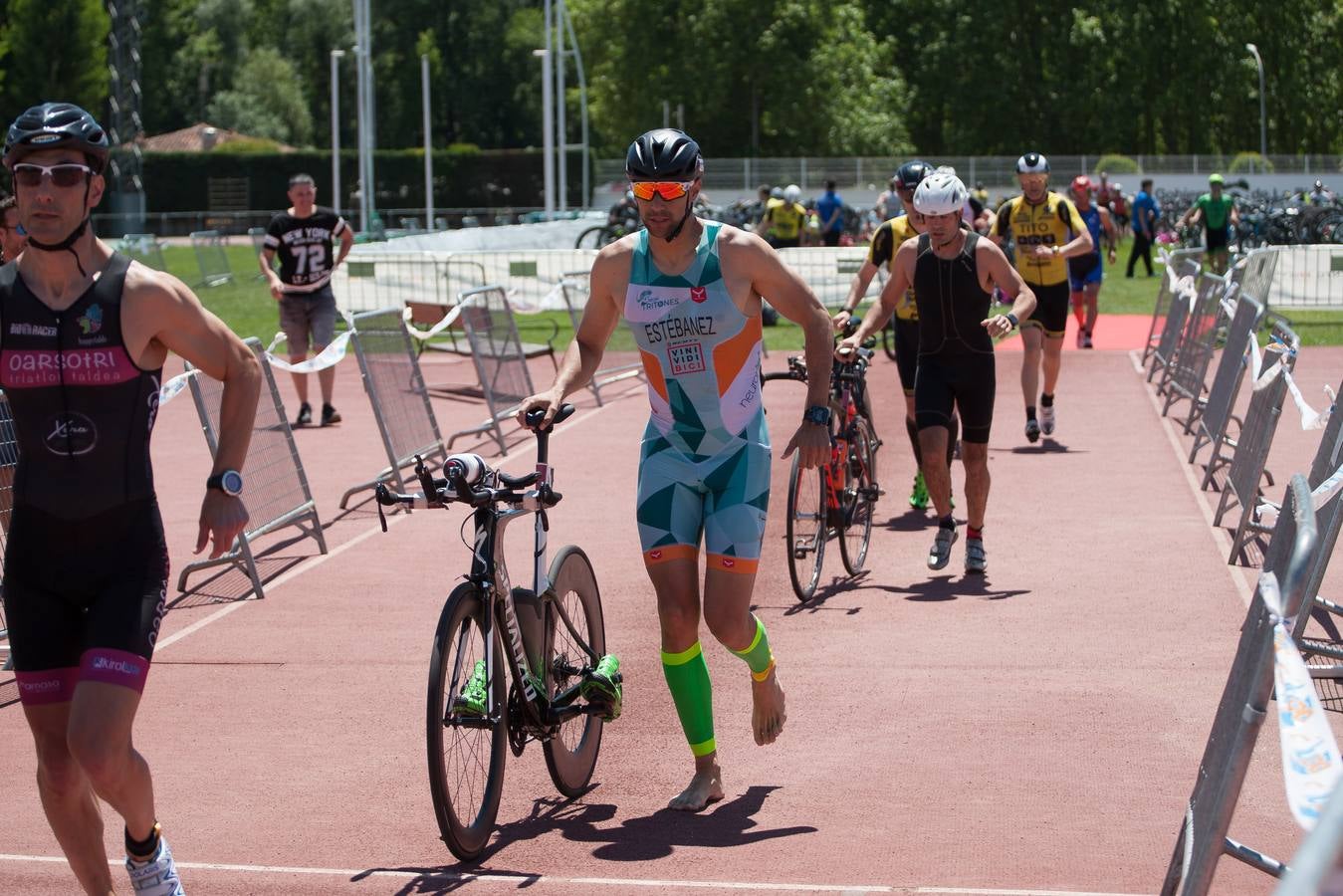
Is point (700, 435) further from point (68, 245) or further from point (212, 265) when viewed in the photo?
point (212, 265)

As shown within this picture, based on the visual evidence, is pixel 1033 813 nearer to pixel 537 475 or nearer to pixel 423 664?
pixel 537 475

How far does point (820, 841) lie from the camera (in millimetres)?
5375

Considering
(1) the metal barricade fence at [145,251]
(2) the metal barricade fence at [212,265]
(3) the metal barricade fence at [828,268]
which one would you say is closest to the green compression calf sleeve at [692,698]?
(3) the metal barricade fence at [828,268]

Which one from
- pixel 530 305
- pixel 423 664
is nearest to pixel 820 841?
pixel 423 664

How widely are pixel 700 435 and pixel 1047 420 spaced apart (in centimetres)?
884

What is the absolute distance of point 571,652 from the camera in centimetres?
603

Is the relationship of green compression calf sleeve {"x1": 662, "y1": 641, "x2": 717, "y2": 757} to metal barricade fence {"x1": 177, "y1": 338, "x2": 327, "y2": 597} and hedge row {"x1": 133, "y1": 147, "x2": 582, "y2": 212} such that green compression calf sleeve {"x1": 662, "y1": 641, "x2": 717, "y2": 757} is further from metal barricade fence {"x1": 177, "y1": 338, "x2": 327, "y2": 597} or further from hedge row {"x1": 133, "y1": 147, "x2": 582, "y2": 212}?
hedge row {"x1": 133, "y1": 147, "x2": 582, "y2": 212}

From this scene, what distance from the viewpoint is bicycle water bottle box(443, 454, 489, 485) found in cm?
521

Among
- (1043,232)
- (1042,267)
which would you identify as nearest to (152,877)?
(1042,267)

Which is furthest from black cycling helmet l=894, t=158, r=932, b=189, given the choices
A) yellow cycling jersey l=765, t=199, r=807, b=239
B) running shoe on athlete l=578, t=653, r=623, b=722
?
yellow cycling jersey l=765, t=199, r=807, b=239

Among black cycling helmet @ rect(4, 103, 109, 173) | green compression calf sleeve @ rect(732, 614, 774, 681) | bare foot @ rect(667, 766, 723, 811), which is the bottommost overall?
bare foot @ rect(667, 766, 723, 811)

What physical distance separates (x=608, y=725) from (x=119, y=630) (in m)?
2.70

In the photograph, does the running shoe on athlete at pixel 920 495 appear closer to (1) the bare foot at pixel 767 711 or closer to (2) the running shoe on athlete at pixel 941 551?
(2) the running shoe on athlete at pixel 941 551

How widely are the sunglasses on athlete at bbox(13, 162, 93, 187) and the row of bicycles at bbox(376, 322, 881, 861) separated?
1.14m
